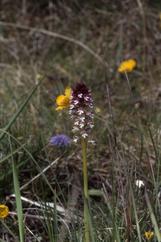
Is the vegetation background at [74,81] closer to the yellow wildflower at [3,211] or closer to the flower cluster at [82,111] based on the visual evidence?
the yellow wildflower at [3,211]

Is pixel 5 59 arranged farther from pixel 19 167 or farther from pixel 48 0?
pixel 19 167

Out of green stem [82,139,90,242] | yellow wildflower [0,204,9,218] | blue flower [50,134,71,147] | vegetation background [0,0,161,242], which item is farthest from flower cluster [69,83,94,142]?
blue flower [50,134,71,147]

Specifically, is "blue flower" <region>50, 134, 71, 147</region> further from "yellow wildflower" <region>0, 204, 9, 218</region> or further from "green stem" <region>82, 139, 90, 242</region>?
"green stem" <region>82, 139, 90, 242</region>

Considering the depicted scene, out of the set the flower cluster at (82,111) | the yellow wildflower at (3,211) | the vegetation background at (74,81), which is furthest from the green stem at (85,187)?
the vegetation background at (74,81)

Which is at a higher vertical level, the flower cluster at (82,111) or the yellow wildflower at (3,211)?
the flower cluster at (82,111)

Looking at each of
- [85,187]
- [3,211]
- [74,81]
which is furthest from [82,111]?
[74,81]
